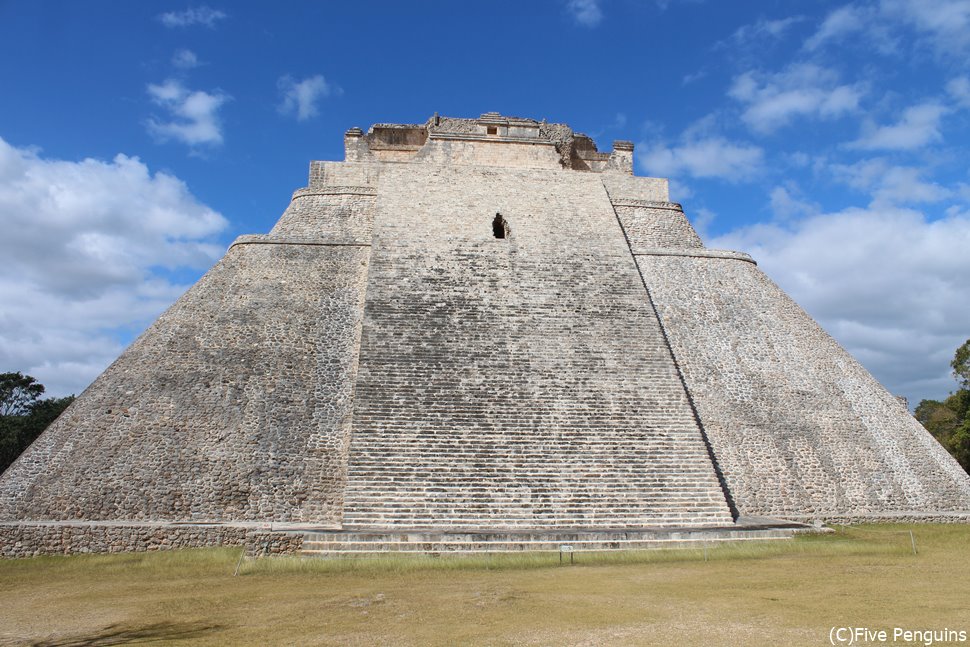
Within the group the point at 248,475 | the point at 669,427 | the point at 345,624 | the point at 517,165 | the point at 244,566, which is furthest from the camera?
the point at 517,165

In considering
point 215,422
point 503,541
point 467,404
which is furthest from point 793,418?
point 215,422

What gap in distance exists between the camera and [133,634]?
162 inches

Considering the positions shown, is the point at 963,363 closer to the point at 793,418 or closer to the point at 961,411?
the point at 961,411

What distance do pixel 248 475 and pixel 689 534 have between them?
5.21 m

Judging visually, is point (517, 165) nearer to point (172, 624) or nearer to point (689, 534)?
point (689, 534)

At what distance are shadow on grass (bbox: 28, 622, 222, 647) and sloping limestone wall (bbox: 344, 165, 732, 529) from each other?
2.79m

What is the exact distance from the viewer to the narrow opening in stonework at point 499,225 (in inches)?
480

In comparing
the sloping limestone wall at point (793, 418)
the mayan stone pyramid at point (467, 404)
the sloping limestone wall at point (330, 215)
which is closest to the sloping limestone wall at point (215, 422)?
the mayan stone pyramid at point (467, 404)

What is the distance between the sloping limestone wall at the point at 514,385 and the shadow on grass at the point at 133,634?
2790 mm

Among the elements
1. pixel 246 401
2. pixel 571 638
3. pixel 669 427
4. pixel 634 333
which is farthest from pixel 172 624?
pixel 634 333

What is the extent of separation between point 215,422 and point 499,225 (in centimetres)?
638

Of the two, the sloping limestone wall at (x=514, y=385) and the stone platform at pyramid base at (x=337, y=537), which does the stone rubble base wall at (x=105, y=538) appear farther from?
the sloping limestone wall at (x=514, y=385)

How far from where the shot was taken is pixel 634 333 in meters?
9.99

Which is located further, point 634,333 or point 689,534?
point 634,333
